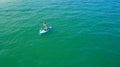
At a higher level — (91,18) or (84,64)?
(91,18)

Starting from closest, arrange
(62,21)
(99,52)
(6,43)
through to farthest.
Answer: (99,52) < (6,43) < (62,21)

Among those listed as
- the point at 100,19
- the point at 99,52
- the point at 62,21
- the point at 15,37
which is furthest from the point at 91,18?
the point at 15,37

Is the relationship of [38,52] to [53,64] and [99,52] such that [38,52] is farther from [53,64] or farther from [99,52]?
[99,52]

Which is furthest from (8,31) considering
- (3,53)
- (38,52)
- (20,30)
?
(38,52)

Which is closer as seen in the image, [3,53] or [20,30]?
[3,53]

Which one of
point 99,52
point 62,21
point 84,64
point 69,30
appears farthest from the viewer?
point 62,21

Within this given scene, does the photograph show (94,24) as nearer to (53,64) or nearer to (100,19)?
(100,19)
